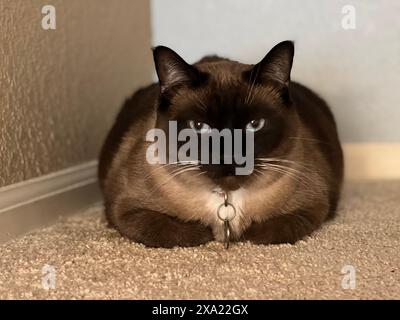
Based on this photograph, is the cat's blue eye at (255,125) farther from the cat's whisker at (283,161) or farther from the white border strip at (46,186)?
the white border strip at (46,186)

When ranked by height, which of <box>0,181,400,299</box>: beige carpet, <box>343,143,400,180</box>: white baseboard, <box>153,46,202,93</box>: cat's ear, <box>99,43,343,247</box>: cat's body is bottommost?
<box>343,143,400,180</box>: white baseboard

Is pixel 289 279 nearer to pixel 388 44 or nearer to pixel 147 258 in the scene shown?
pixel 147 258

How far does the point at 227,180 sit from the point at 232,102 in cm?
18

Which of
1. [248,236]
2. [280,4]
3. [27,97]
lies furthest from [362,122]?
[27,97]

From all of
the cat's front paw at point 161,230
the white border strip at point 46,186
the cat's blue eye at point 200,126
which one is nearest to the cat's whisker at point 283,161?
the cat's blue eye at point 200,126

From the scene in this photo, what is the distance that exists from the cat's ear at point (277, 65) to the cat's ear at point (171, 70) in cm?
15

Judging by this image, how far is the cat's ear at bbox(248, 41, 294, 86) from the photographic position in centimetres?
139

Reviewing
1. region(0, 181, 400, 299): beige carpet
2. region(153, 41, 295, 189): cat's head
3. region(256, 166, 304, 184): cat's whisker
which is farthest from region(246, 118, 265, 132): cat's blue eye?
region(0, 181, 400, 299): beige carpet

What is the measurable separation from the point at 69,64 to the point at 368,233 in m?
1.12

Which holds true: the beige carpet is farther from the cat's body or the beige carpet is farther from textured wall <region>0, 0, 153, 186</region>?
textured wall <region>0, 0, 153, 186</region>

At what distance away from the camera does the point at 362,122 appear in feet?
8.23

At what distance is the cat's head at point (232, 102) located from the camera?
135cm

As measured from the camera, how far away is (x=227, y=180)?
1367 mm

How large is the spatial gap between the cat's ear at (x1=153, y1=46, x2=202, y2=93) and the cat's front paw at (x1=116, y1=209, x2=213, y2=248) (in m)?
0.33
